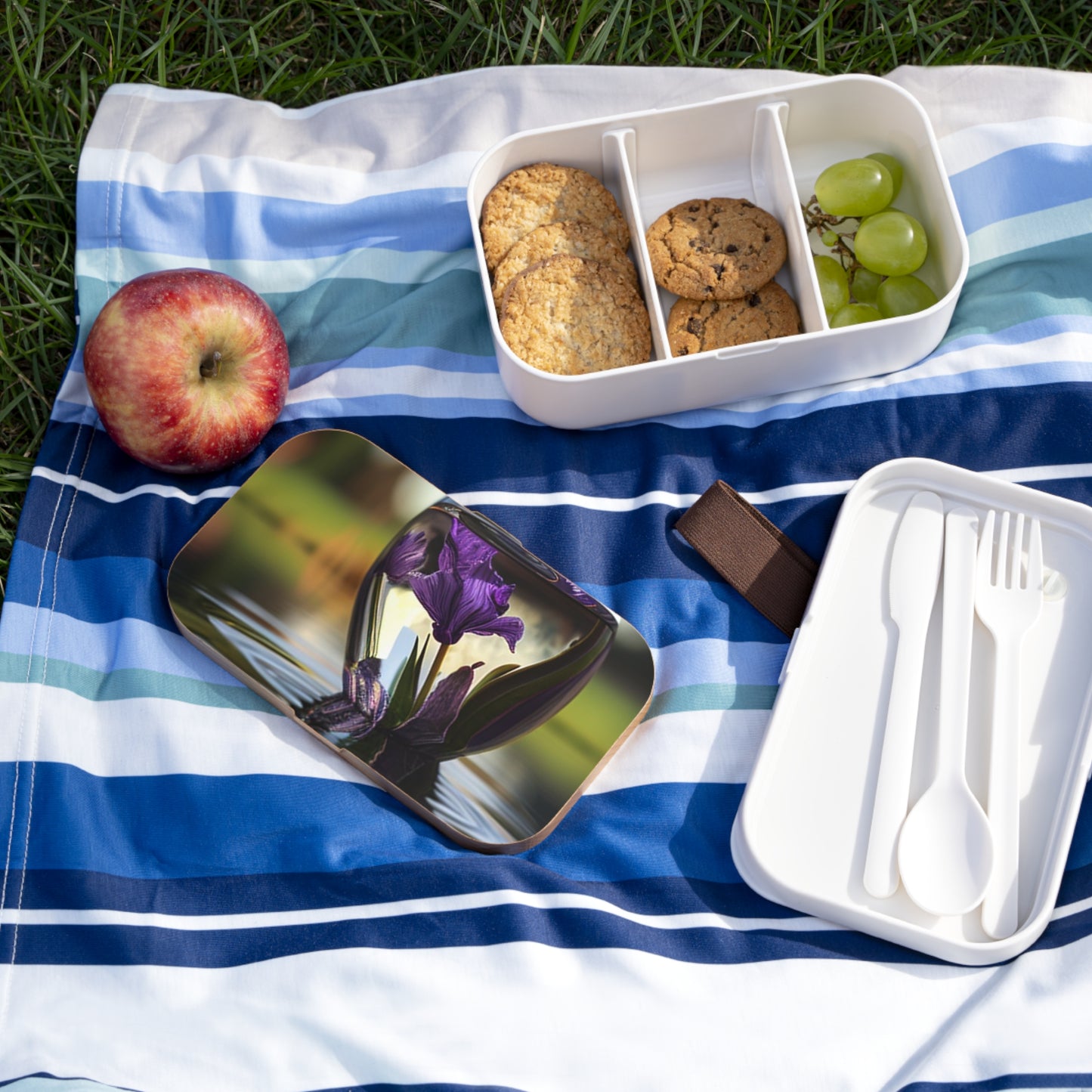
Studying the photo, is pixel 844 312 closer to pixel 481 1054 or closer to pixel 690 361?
pixel 690 361

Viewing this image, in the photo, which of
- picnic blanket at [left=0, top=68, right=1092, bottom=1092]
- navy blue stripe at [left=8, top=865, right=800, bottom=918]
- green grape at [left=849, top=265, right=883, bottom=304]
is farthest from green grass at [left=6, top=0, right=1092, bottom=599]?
navy blue stripe at [left=8, top=865, right=800, bottom=918]

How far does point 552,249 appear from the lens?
969mm

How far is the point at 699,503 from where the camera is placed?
0.96 m

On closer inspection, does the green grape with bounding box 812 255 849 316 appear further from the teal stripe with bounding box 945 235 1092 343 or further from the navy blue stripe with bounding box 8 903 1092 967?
the navy blue stripe with bounding box 8 903 1092 967

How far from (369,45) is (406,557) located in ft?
1.91

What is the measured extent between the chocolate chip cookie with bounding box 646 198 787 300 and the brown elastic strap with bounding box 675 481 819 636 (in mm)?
175

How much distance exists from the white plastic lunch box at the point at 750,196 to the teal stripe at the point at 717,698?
0.25m


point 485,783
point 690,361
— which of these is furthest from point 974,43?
point 485,783

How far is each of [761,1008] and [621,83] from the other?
0.87 metres

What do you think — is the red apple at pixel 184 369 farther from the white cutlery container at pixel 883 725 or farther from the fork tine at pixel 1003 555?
the fork tine at pixel 1003 555

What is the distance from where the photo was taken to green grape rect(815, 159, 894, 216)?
96 centimetres

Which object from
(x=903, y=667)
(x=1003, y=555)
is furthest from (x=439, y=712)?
(x=1003, y=555)

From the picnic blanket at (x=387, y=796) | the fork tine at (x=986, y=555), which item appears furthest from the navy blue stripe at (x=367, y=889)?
the fork tine at (x=986, y=555)

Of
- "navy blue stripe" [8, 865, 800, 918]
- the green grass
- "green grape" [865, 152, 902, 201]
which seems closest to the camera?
"navy blue stripe" [8, 865, 800, 918]
